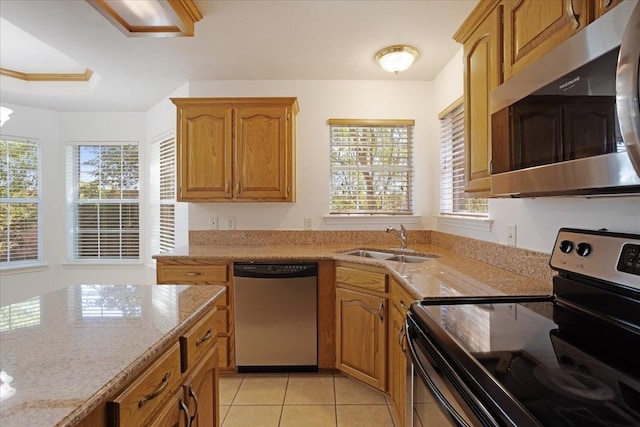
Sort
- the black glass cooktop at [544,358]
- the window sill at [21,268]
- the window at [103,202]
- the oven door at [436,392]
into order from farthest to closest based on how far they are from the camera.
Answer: the window at [103,202] → the window sill at [21,268] → the oven door at [436,392] → the black glass cooktop at [544,358]

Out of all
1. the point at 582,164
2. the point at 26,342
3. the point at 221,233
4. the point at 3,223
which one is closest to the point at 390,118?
the point at 221,233

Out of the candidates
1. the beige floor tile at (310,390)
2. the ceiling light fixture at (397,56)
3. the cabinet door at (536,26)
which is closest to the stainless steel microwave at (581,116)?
the cabinet door at (536,26)

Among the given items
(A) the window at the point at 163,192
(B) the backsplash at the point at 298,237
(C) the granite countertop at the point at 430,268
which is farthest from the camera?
(A) the window at the point at 163,192

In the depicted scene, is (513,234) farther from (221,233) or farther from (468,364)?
(221,233)

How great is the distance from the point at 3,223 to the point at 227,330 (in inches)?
132

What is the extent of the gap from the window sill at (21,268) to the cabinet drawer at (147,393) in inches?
164

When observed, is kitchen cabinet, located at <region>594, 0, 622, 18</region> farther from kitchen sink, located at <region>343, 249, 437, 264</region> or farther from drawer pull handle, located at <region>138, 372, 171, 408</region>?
kitchen sink, located at <region>343, 249, 437, 264</region>

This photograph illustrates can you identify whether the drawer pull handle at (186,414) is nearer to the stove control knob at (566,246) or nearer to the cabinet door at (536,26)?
the stove control knob at (566,246)

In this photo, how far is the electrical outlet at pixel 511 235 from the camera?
1.84 metres

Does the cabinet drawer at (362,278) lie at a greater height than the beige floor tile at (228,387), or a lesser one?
greater

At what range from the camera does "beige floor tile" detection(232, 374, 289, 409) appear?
7.35ft

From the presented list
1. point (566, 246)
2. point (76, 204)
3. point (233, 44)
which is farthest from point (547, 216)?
point (76, 204)

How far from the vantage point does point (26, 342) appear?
0.88m

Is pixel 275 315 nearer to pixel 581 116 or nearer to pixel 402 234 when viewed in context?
pixel 402 234
